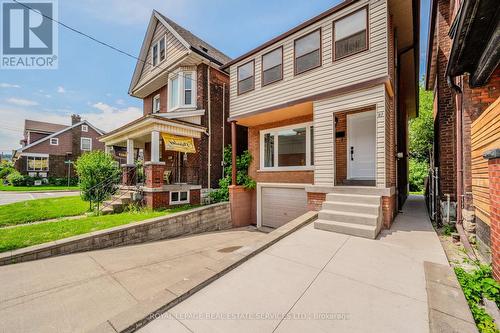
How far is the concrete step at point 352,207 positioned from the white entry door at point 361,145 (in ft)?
7.86

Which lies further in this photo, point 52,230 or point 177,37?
point 177,37

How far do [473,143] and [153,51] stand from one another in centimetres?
1514

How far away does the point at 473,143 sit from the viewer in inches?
162

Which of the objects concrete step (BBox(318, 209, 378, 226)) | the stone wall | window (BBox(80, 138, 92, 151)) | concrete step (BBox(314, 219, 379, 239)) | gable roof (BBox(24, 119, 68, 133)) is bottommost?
the stone wall

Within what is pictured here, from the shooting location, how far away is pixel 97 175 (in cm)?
1032

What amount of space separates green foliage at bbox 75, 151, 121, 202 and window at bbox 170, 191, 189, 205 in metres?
3.58

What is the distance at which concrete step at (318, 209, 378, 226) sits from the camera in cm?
470

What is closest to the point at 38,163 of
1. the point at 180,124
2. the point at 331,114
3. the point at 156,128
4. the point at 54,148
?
the point at 54,148

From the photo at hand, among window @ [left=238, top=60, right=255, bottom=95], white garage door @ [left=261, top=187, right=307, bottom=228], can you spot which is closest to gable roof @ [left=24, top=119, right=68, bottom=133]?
window @ [left=238, top=60, right=255, bottom=95]

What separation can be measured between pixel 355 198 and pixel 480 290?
2.95 m

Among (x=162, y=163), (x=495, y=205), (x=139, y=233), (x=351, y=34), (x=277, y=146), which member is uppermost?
(x=351, y=34)

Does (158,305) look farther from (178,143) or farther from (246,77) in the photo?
(246,77)

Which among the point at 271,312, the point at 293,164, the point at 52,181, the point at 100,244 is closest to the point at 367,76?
the point at 293,164

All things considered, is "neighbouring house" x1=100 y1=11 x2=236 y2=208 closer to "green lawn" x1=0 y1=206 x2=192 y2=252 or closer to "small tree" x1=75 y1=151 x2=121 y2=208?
"small tree" x1=75 y1=151 x2=121 y2=208
